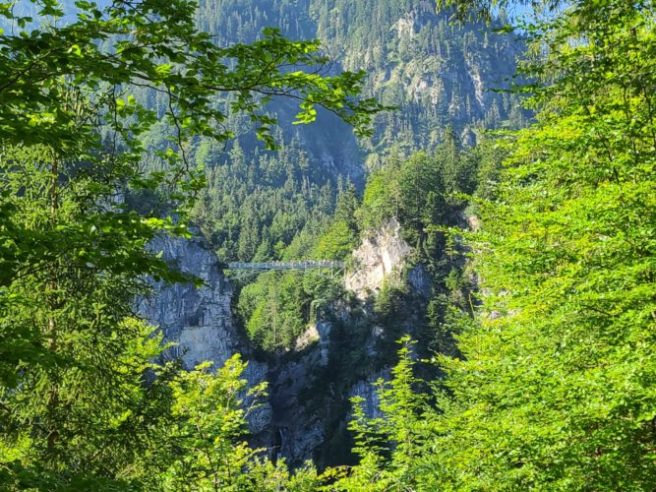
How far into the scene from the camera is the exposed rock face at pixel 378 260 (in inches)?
2379

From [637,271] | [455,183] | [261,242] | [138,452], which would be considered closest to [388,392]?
[138,452]

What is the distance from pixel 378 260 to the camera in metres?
62.8

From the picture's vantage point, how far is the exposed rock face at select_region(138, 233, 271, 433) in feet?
182

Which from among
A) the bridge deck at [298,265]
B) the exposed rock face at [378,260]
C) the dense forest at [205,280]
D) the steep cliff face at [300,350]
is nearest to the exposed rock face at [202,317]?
the steep cliff face at [300,350]

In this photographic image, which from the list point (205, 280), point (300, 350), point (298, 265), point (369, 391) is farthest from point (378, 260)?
point (205, 280)

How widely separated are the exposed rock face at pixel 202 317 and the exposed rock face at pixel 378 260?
1416 centimetres

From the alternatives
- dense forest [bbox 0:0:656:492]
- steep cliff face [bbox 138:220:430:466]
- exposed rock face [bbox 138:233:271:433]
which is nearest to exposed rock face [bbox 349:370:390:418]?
steep cliff face [bbox 138:220:430:466]

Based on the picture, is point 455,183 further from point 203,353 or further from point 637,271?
point 637,271

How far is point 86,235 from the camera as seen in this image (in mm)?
4121

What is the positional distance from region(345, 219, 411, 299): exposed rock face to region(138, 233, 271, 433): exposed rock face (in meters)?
14.2

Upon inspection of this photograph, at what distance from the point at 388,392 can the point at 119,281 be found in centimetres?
689

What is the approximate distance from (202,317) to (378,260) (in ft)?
65.4

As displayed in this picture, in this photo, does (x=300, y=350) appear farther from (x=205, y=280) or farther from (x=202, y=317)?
(x=205, y=280)

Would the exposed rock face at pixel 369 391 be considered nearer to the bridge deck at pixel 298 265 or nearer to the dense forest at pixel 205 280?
the bridge deck at pixel 298 265
